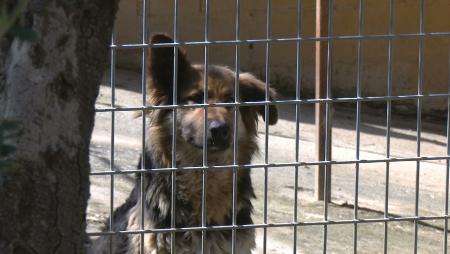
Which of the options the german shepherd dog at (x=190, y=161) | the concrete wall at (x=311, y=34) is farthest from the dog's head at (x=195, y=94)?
the concrete wall at (x=311, y=34)

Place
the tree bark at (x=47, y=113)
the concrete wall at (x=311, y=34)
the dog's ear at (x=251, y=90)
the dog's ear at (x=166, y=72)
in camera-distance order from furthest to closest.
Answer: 1. the concrete wall at (x=311, y=34)
2. the dog's ear at (x=251, y=90)
3. the dog's ear at (x=166, y=72)
4. the tree bark at (x=47, y=113)

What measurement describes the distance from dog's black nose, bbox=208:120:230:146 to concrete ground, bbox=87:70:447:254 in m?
1.50

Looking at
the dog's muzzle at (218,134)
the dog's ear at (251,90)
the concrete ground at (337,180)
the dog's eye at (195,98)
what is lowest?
the concrete ground at (337,180)

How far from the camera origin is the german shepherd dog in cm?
512

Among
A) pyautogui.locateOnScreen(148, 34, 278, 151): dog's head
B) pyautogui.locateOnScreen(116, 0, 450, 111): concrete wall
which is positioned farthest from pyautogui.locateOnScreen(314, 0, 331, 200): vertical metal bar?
pyautogui.locateOnScreen(116, 0, 450, 111): concrete wall

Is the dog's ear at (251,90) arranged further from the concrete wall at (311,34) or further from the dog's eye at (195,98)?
the concrete wall at (311,34)

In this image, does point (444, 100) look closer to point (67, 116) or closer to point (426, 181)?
point (426, 181)

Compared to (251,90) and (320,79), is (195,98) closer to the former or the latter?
(251,90)

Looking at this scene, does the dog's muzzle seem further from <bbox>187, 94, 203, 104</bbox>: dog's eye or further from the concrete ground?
the concrete ground

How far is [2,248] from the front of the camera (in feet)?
7.26

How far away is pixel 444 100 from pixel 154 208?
22.2 feet

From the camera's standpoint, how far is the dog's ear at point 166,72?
5104mm

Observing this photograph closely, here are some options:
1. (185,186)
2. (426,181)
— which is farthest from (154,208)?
(426,181)

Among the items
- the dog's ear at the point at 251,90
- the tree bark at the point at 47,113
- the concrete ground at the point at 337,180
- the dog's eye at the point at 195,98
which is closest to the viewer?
the tree bark at the point at 47,113
